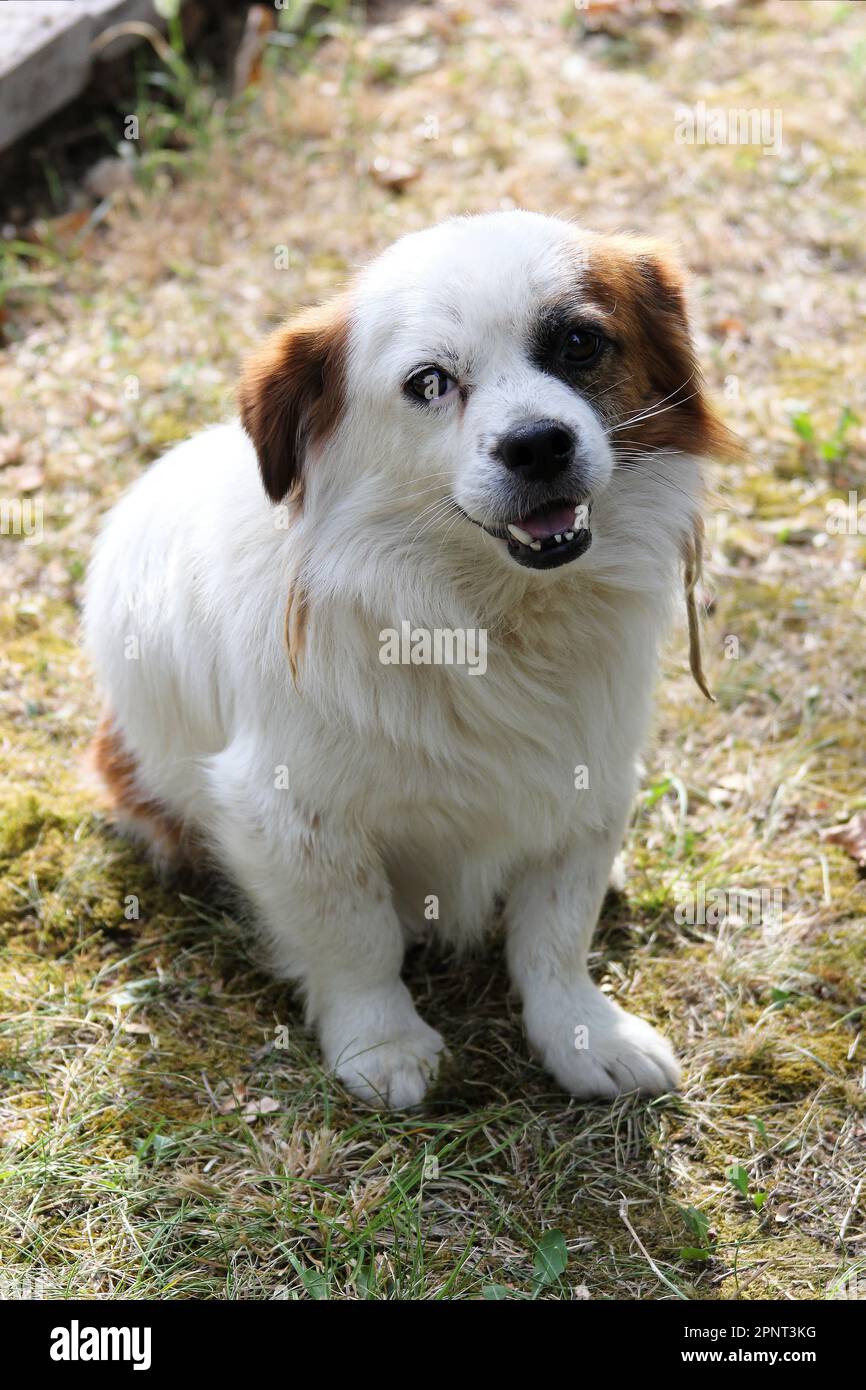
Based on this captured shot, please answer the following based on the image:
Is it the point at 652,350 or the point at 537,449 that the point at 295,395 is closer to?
the point at 537,449

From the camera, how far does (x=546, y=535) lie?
278cm

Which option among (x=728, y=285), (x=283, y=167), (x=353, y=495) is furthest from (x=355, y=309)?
(x=283, y=167)

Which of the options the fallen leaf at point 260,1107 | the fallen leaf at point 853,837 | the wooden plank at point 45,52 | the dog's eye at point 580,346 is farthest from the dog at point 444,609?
the wooden plank at point 45,52

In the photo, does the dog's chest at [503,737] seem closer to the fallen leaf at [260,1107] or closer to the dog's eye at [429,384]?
the dog's eye at [429,384]

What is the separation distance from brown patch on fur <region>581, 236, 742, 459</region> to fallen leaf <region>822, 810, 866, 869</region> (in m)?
1.22

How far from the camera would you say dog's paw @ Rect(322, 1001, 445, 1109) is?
317 centimetres

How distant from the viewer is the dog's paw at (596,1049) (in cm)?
317

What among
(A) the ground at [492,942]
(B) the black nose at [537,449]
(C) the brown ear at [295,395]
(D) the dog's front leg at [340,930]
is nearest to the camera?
(B) the black nose at [537,449]

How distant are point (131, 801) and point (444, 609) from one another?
4.13 ft

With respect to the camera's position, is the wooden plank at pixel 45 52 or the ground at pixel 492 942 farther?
the wooden plank at pixel 45 52

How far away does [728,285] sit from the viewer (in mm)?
5742

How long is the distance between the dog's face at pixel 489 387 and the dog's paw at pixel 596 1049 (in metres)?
1.11

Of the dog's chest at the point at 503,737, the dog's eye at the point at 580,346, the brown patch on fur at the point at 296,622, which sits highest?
the dog's eye at the point at 580,346

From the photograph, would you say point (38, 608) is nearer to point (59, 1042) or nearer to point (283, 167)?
point (59, 1042)
